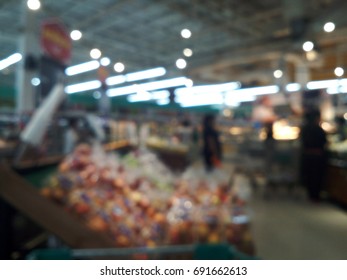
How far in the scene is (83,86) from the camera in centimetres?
203

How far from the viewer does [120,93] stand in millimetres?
1932

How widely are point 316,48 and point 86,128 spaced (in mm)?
1814

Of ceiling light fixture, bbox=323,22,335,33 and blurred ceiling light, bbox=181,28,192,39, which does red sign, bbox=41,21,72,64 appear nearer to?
blurred ceiling light, bbox=181,28,192,39

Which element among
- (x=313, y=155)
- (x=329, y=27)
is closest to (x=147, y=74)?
(x=329, y=27)

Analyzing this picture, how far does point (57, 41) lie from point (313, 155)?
234cm

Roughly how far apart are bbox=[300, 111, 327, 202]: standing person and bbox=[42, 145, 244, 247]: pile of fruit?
695 mm

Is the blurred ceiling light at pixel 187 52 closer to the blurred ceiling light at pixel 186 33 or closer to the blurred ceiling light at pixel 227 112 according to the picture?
the blurred ceiling light at pixel 186 33

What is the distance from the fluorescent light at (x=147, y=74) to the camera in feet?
5.41

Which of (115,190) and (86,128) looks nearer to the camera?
(115,190)

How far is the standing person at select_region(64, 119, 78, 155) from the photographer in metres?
1.96

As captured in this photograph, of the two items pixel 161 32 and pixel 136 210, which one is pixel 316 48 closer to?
pixel 161 32

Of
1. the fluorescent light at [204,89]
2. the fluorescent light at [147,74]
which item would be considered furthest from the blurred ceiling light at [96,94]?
the fluorescent light at [204,89]

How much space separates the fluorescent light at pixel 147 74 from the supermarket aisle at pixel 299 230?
0.93m
